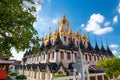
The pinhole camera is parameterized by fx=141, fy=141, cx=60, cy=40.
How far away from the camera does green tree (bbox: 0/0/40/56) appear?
8.49 meters

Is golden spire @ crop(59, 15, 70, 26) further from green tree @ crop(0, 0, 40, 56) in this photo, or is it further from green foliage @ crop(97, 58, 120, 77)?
green tree @ crop(0, 0, 40, 56)

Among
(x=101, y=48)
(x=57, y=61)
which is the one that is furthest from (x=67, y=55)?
(x=101, y=48)

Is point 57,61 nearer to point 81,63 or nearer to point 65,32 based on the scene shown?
point 65,32

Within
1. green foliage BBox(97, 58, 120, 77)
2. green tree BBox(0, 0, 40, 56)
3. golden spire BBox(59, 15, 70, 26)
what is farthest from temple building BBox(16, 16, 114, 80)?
green tree BBox(0, 0, 40, 56)

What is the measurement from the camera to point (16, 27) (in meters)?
9.63

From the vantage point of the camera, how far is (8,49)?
8.90 metres

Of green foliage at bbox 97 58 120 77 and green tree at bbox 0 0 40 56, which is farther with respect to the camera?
green foliage at bbox 97 58 120 77

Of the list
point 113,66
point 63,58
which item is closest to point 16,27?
point 113,66

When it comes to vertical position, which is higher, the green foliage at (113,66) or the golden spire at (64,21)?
the golden spire at (64,21)

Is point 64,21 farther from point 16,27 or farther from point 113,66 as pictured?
point 16,27

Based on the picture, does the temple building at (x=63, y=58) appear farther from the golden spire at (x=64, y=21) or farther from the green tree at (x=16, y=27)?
the green tree at (x=16, y=27)

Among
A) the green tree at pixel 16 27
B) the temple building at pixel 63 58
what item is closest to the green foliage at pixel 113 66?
the temple building at pixel 63 58

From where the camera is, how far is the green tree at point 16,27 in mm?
8492

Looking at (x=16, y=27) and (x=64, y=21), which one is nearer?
(x=16, y=27)
